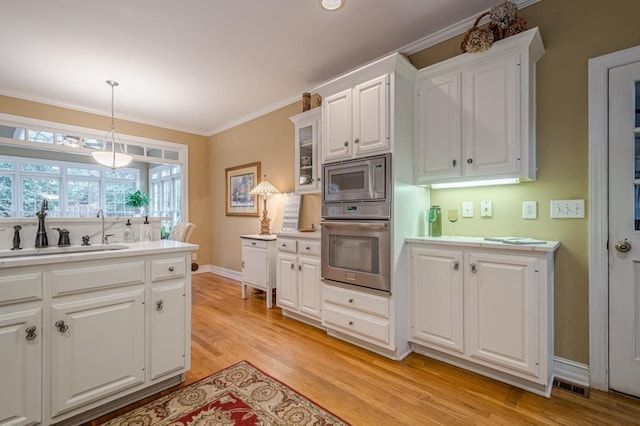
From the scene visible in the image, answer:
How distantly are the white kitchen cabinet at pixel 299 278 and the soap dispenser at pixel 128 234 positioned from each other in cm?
144

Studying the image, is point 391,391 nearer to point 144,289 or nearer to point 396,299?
point 396,299

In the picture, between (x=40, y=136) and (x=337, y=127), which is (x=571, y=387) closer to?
(x=337, y=127)

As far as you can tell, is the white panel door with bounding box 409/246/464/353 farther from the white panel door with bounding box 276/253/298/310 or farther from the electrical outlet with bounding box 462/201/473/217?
the white panel door with bounding box 276/253/298/310

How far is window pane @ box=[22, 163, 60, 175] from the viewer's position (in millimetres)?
6676

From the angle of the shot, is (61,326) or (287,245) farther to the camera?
(287,245)

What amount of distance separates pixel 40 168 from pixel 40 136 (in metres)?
3.78

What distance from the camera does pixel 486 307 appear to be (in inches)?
79.3

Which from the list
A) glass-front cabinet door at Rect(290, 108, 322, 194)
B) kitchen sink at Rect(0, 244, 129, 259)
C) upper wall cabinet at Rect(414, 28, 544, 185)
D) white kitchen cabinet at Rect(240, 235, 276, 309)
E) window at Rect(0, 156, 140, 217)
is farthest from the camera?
window at Rect(0, 156, 140, 217)

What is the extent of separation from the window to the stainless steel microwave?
543 centimetres

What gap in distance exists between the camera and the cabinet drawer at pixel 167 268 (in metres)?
1.88

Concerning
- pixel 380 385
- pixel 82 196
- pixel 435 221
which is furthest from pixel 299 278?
pixel 82 196

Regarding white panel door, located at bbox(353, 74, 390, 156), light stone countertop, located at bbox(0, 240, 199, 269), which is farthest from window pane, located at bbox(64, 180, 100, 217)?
white panel door, located at bbox(353, 74, 390, 156)

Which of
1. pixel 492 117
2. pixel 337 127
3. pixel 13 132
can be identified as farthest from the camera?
pixel 13 132

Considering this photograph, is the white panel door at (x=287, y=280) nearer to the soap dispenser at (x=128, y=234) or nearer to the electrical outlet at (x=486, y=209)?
the soap dispenser at (x=128, y=234)
